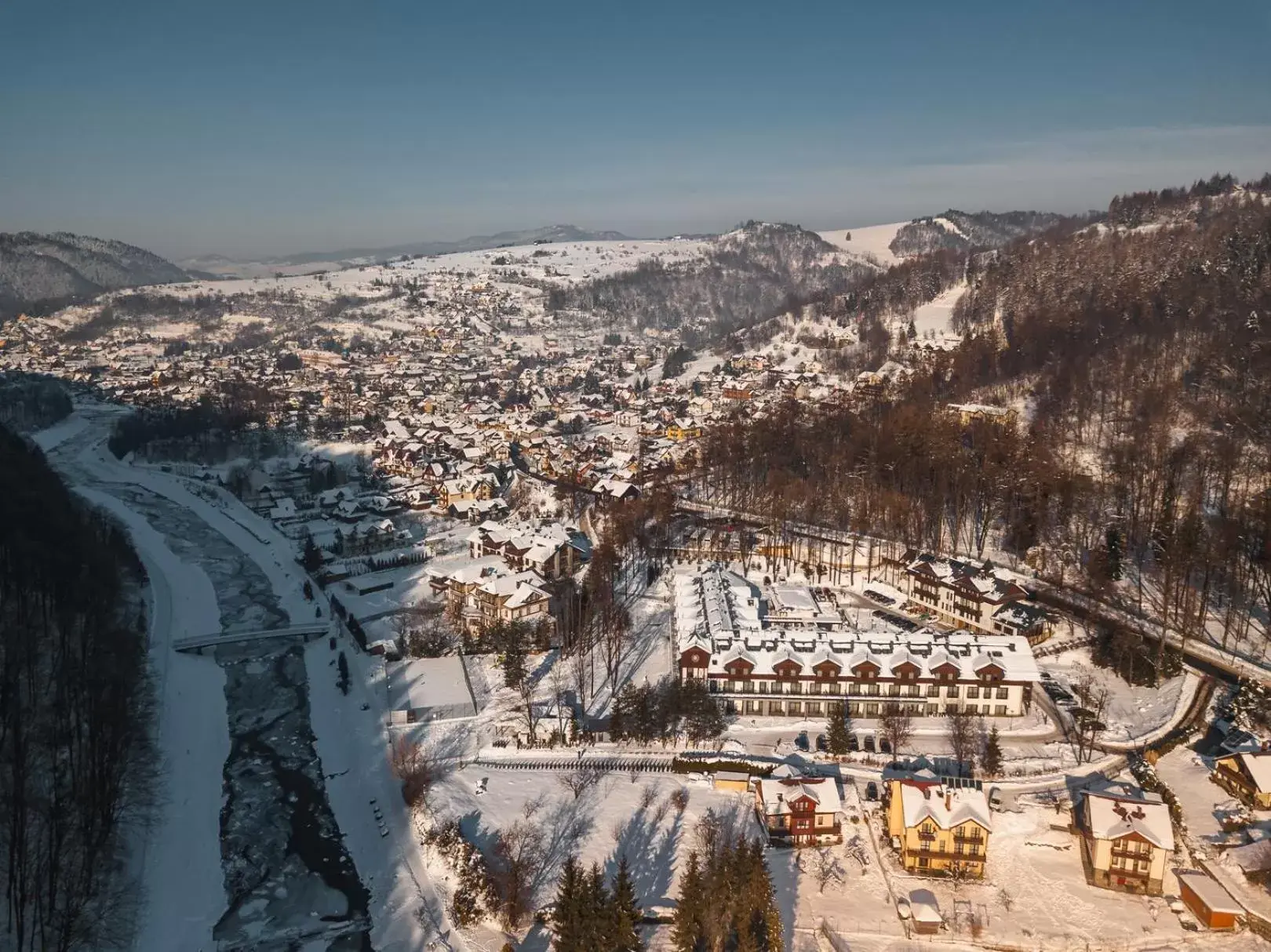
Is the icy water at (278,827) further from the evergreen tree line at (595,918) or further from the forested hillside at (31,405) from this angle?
the forested hillside at (31,405)

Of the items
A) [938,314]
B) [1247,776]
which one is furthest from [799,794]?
[938,314]

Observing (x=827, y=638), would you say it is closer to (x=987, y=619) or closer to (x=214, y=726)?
(x=987, y=619)

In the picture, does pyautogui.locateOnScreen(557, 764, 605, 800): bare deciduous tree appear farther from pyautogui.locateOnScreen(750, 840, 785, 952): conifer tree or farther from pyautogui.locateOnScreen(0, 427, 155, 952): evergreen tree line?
pyautogui.locateOnScreen(0, 427, 155, 952): evergreen tree line

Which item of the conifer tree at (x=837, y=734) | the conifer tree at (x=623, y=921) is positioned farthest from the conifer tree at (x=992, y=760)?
the conifer tree at (x=623, y=921)

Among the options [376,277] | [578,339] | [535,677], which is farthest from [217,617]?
[376,277]

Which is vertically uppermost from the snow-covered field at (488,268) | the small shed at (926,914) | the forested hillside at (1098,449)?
the snow-covered field at (488,268)

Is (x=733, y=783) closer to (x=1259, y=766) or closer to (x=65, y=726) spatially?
(x=1259, y=766)

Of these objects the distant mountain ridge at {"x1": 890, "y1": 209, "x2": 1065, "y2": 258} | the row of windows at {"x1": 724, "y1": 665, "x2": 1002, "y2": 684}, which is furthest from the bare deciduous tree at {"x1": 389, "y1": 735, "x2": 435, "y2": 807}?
the distant mountain ridge at {"x1": 890, "y1": 209, "x2": 1065, "y2": 258}

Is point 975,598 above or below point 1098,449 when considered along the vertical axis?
below
